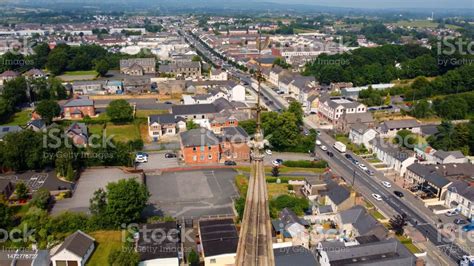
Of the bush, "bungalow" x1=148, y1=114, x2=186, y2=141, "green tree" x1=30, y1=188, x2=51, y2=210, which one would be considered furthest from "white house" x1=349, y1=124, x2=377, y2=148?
"green tree" x1=30, y1=188, x2=51, y2=210

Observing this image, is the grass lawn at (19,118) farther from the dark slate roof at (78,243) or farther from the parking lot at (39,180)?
the dark slate roof at (78,243)

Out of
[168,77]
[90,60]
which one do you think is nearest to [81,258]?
[168,77]

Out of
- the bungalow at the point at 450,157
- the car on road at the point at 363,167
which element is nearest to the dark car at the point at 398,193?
the car on road at the point at 363,167

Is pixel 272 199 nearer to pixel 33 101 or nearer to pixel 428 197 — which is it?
pixel 428 197

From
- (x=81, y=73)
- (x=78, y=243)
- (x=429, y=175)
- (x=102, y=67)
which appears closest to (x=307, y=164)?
(x=429, y=175)

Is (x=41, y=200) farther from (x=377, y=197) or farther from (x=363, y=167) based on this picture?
(x=363, y=167)

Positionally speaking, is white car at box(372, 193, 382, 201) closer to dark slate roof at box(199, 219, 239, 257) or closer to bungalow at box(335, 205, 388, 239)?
bungalow at box(335, 205, 388, 239)
